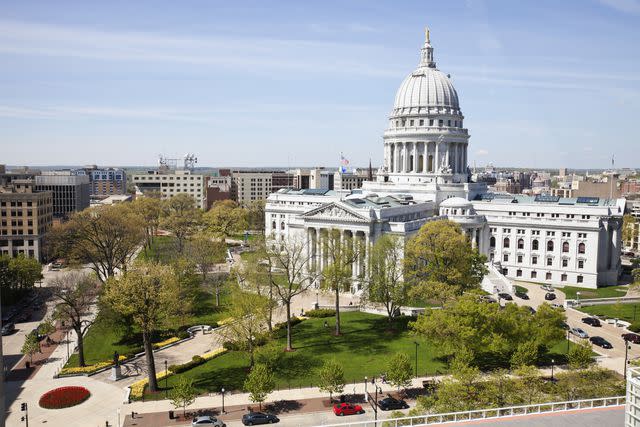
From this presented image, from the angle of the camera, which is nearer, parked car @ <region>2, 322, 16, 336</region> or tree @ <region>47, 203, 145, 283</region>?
parked car @ <region>2, 322, 16, 336</region>

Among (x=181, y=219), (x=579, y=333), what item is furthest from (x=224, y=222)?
(x=579, y=333)

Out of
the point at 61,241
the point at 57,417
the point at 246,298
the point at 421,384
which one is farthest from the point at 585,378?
the point at 61,241

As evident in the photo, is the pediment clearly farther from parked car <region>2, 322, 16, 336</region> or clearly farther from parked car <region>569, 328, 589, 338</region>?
parked car <region>2, 322, 16, 336</region>

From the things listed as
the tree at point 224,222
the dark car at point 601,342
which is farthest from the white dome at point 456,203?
the tree at point 224,222

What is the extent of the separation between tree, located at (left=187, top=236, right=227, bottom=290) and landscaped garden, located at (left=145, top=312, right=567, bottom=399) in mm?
21533

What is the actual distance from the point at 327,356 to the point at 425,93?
256 feet

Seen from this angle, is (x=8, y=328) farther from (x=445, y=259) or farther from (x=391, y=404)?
(x=445, y=259)

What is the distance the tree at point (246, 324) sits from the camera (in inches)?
2174

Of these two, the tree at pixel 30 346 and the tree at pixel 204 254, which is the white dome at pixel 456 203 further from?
the tree at pixel 30 346

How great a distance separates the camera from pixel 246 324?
55.8 metres

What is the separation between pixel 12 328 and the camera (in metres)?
70.3

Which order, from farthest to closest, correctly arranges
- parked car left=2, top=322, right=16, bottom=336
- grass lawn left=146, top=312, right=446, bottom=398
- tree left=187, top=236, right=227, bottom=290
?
1. tree left=187, top=236, right=227, bottom=290
2. parked car left=2, top=322, right=16, bottom=336
3. grass lawn left=146, top=312, right=446, bottom=398

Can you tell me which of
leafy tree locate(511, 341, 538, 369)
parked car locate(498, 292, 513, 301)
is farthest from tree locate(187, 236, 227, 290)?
leafy tree locate(511, 341, 538, 369)

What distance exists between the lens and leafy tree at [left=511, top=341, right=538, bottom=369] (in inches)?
1994
